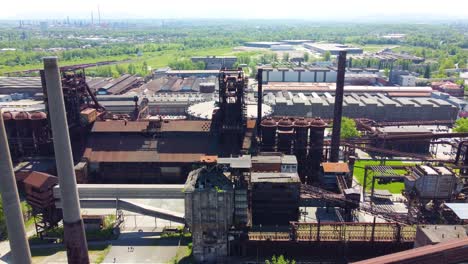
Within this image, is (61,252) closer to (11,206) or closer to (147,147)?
(11,206)

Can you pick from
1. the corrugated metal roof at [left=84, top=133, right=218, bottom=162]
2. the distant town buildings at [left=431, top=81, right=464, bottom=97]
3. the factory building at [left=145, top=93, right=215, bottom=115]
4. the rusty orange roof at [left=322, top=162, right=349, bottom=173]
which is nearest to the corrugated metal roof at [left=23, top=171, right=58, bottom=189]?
the corrugated metal roof at [left=84, top=133, right=218, bottom=162]

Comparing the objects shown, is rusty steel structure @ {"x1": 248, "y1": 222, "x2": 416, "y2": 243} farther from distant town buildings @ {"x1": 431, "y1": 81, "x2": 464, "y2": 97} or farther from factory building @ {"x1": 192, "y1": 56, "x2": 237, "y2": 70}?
factory building @ {"x1": 192, "y1": 56, "x2": 237, "y2": 70}

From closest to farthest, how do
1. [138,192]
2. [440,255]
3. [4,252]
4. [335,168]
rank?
1. [440,255]
2. [4,252]
3. [138,192]
4. [335,168]

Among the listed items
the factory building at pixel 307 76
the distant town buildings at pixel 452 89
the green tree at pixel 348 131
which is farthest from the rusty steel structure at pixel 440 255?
the factory building at pixel 307 76

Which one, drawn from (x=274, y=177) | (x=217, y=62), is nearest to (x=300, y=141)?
(x=274, y=177)

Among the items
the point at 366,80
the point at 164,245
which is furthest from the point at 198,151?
the point at 366,80

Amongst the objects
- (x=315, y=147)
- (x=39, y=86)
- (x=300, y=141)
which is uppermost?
(x=300, y=141)
